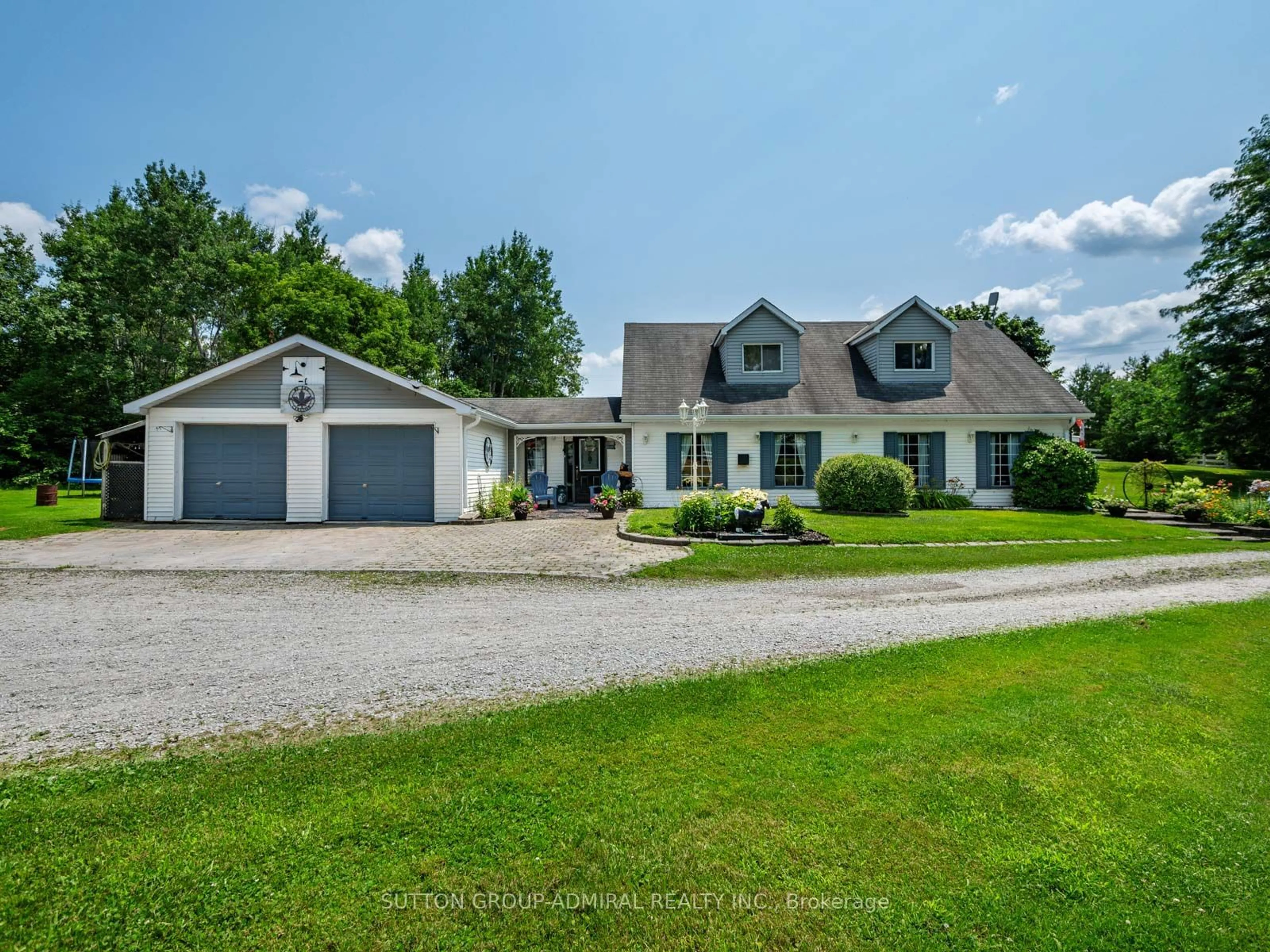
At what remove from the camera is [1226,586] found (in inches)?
311

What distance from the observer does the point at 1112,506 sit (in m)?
16.0

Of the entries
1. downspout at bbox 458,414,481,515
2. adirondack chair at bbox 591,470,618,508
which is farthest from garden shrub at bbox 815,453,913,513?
downspout at bbox 458,414,481,515

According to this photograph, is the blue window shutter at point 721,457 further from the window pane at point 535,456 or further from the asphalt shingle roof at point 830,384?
the window pane at point 535,456

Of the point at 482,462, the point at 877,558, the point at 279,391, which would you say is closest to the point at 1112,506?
the point at 877,558

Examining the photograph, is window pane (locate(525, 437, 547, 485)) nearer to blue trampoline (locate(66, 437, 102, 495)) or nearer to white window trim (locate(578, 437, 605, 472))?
white window trim (locate(578, 437, 605, 472))

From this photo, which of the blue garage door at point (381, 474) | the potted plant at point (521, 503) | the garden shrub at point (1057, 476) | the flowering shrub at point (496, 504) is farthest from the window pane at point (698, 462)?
the garden shrub at point (1057, 476)

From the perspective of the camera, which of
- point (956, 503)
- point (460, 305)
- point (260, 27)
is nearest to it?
point (260, 27)

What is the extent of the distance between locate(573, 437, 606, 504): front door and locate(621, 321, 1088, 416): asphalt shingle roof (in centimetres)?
269

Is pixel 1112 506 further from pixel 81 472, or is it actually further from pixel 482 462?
pixel 81 472

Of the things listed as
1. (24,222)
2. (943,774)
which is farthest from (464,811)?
(24,222)

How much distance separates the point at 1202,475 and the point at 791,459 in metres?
24.1

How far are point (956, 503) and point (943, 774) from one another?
53.6 feet

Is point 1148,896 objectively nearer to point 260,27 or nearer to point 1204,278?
point 260,27

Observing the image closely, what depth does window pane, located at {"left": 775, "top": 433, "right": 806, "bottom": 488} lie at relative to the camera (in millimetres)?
17812
